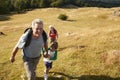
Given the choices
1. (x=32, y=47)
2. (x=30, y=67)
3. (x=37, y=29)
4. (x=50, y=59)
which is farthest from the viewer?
(x=50, y=59)

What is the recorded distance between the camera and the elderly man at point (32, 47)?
412 inches

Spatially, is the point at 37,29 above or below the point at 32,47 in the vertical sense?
above

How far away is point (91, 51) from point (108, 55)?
156 cm

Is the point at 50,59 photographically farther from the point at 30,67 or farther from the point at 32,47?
the point at 32,47

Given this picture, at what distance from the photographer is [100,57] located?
17.0m

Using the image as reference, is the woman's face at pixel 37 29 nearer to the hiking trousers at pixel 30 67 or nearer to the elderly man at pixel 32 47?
the elderly man at pixel 32 47

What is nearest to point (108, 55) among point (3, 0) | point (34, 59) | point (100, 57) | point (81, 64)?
point (100, 57)

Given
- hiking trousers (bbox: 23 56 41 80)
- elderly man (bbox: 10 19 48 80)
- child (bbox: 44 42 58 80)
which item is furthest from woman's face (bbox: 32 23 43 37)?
child (bbox: 44 42 58 80)

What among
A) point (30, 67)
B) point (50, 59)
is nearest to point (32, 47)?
point (30, 67)

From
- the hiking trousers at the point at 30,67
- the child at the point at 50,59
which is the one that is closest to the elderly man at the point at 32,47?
the hiking trousers at the point at 30,67

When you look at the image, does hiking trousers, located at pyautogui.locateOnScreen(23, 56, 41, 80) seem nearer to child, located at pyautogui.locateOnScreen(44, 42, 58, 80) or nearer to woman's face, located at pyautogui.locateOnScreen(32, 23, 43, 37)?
woman's face, located at pyautogui.locateOnScreen(32, 23, 43, 37)

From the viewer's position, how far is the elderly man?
10.5 m

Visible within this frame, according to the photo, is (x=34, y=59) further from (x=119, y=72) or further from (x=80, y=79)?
(x=119, y=72)

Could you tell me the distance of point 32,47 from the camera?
1093cm
